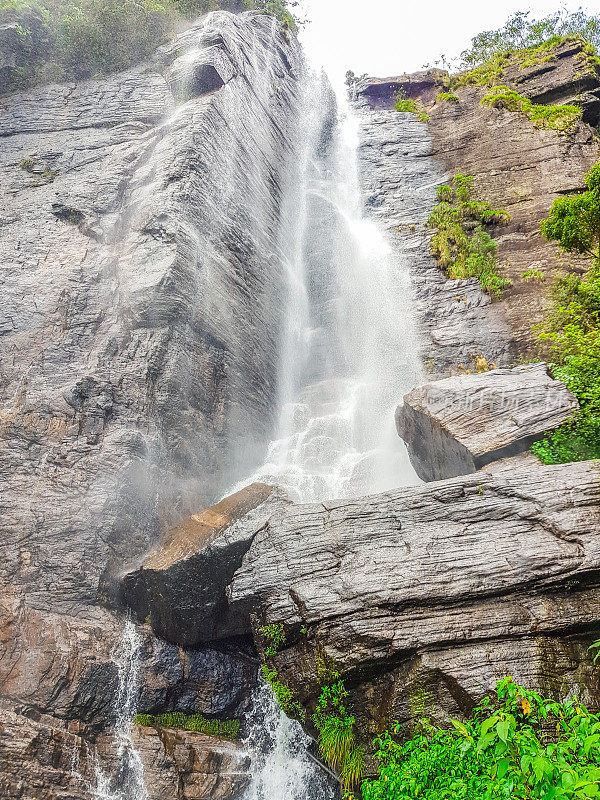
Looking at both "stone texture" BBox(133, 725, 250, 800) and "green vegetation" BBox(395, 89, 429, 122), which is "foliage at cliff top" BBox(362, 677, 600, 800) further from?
"green vegetation" BBox(395, 89, 429, 122)

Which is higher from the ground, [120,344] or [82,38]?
[82,38]

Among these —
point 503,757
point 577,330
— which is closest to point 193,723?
point 503,757

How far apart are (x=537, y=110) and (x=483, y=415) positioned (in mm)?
18742

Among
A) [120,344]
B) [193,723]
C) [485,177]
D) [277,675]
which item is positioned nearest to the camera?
[277,675]

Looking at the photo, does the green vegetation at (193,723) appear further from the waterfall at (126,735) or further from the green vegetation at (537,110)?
the green vegetation at (537,110)

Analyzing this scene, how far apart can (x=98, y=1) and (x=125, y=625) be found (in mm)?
24499

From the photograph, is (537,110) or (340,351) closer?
(340,351)

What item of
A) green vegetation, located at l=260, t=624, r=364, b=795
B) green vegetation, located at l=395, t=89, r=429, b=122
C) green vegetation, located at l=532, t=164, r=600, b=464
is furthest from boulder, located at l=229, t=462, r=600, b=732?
green vegetation, located at l=395, t=89, r=429, b=122

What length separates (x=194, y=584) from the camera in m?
8.50

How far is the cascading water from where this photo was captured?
8.12 meters

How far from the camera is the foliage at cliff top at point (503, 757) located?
2.82 m

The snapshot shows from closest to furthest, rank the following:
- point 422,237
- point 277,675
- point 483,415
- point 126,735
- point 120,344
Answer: point 277,675
point 126,735
point 483,415
point 120,344
point 422,237

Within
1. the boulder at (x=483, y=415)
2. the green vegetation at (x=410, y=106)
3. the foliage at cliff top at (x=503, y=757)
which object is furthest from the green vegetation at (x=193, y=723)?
the green vegetation at (x=410, y=106)

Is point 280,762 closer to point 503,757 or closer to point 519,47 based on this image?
point 503,757
